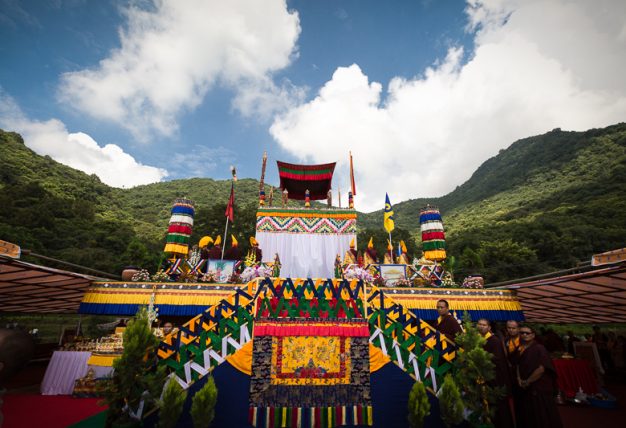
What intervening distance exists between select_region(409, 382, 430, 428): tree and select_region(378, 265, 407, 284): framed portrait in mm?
5779

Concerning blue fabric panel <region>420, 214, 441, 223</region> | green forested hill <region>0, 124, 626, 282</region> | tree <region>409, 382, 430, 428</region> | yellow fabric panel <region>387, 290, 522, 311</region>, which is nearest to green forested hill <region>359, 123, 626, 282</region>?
green forested hill <region>0, 124, 626, 282</region>

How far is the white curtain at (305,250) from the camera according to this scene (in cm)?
1380

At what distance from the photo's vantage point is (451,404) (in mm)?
4832

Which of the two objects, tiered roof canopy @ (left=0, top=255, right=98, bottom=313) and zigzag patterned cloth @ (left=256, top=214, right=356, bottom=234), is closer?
tiered roof canopy @ (left=0, top=255, right=98, bottom=313)

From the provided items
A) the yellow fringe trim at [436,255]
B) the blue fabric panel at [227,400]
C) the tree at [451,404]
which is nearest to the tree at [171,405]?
the blue fabric panel at [227,400]

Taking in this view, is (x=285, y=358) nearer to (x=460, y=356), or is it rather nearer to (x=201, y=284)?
(x=460, y=356)

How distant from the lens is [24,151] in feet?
124

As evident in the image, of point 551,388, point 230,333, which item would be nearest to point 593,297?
point 551,388

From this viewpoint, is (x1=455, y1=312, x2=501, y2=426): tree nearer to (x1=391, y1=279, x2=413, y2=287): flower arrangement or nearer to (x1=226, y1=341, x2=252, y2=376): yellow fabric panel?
(x1=226, y1=341, x2=252, y2=376): yellow fabric panel

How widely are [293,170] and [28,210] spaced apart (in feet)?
87.9

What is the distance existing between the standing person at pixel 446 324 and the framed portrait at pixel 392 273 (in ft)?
13.9

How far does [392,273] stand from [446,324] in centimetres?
462

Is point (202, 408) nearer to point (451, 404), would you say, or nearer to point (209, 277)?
point (451, 404)

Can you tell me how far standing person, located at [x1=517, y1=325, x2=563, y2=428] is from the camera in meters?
4.49
